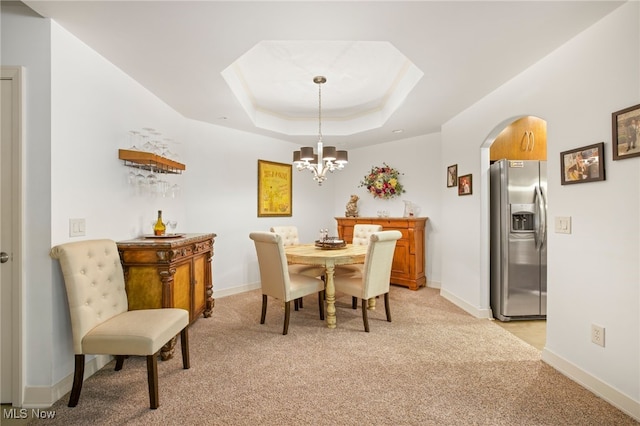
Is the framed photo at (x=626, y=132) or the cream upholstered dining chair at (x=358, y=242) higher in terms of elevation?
the framed photo at (x=626, y=132)

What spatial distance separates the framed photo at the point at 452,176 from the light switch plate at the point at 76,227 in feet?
12.9

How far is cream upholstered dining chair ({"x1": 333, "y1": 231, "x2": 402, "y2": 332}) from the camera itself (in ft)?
9.66

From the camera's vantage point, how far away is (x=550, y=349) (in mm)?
2393

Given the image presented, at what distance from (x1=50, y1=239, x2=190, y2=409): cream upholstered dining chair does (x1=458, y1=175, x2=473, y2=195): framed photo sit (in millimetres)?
3285

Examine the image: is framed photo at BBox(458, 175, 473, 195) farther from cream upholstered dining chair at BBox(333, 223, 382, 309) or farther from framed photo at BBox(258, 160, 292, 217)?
framed photo at BBox(258, 160, 292, 217)

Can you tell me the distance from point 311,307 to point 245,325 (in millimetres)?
905

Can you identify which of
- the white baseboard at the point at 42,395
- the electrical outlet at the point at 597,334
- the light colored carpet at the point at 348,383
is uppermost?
the electrical outlet at the point at 597,334

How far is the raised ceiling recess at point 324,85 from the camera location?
286 cm

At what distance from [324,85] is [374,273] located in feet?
7.43

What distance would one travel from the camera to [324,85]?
363cm

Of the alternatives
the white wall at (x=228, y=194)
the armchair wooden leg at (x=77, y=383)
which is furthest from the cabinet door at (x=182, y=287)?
the white wall at (x=228, y=194)

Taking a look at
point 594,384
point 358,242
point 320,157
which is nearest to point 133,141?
point 320,157

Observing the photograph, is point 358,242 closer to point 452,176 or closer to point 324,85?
point 452,176

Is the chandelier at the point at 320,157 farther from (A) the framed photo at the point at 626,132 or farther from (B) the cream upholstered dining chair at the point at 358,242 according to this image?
(A) the framed photo at the point at 626,132
